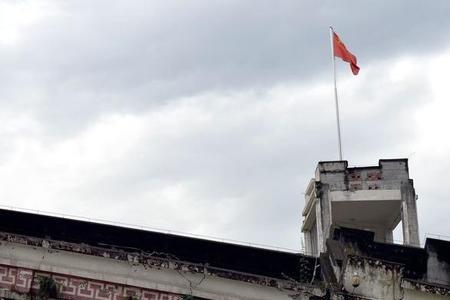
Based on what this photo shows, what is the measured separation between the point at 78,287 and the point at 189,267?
204 centimetres

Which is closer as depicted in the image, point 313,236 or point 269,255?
point 269,255

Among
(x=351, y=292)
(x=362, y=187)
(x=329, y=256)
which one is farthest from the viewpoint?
(x=362, y=187)

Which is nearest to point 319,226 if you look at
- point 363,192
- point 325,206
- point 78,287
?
point 325,206

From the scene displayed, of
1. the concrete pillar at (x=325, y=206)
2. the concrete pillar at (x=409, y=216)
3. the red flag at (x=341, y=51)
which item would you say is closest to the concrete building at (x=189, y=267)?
the concrete pillar at (x=325, y=206)

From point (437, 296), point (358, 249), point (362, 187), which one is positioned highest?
point (362, 187)

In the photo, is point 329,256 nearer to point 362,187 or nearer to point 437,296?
point 437,296

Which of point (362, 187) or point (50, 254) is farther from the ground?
point (362, 187)

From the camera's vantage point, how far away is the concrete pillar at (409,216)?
2848cm

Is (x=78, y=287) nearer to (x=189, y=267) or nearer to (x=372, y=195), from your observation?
(x=189, y=267)

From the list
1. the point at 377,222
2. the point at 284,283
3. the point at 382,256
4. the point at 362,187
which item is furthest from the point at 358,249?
the point at 377,222

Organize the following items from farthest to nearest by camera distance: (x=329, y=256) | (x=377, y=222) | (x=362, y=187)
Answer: (x=377, y=222)
(x=362, y=187)
(x=329, y=256)

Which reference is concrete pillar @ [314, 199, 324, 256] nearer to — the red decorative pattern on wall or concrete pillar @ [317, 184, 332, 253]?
concrete pillar @ [317, 184, 332, 253]

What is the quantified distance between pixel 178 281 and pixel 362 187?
50.9 feet

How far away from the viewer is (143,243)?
1509cm
